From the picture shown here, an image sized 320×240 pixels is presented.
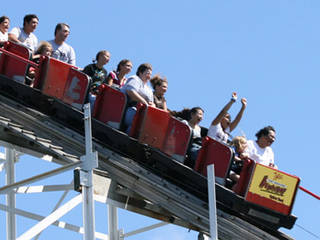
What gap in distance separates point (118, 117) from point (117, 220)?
6.64 ft

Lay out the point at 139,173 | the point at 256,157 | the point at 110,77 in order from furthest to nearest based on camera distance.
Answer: the point at 110,77
the point at 256,157
the point at 139,173

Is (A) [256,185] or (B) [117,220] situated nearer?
(A) [256,185]

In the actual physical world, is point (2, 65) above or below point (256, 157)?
above

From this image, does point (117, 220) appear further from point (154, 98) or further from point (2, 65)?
point (2, 65)

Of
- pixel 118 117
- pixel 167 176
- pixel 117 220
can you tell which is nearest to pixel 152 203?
pixel 167 176

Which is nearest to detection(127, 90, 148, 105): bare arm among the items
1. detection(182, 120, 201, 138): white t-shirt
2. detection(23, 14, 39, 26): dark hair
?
detection(182, 120, 201, 138): white t-shirt

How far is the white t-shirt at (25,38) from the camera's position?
11.7 metres

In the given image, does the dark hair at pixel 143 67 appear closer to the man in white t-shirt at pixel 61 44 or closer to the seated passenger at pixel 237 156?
the seated passenger at pixel 237 156

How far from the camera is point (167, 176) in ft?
31.3

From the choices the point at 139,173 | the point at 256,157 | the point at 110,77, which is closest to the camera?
the point at 139,173

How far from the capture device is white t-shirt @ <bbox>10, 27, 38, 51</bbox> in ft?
38.4

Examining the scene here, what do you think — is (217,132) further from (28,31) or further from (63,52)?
(28,31)

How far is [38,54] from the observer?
1088 centimetres

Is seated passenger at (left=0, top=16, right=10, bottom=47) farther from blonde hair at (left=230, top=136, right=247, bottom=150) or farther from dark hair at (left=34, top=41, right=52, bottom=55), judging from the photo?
blonde hair at (left=230, top=136, right=247, bottom=150)
